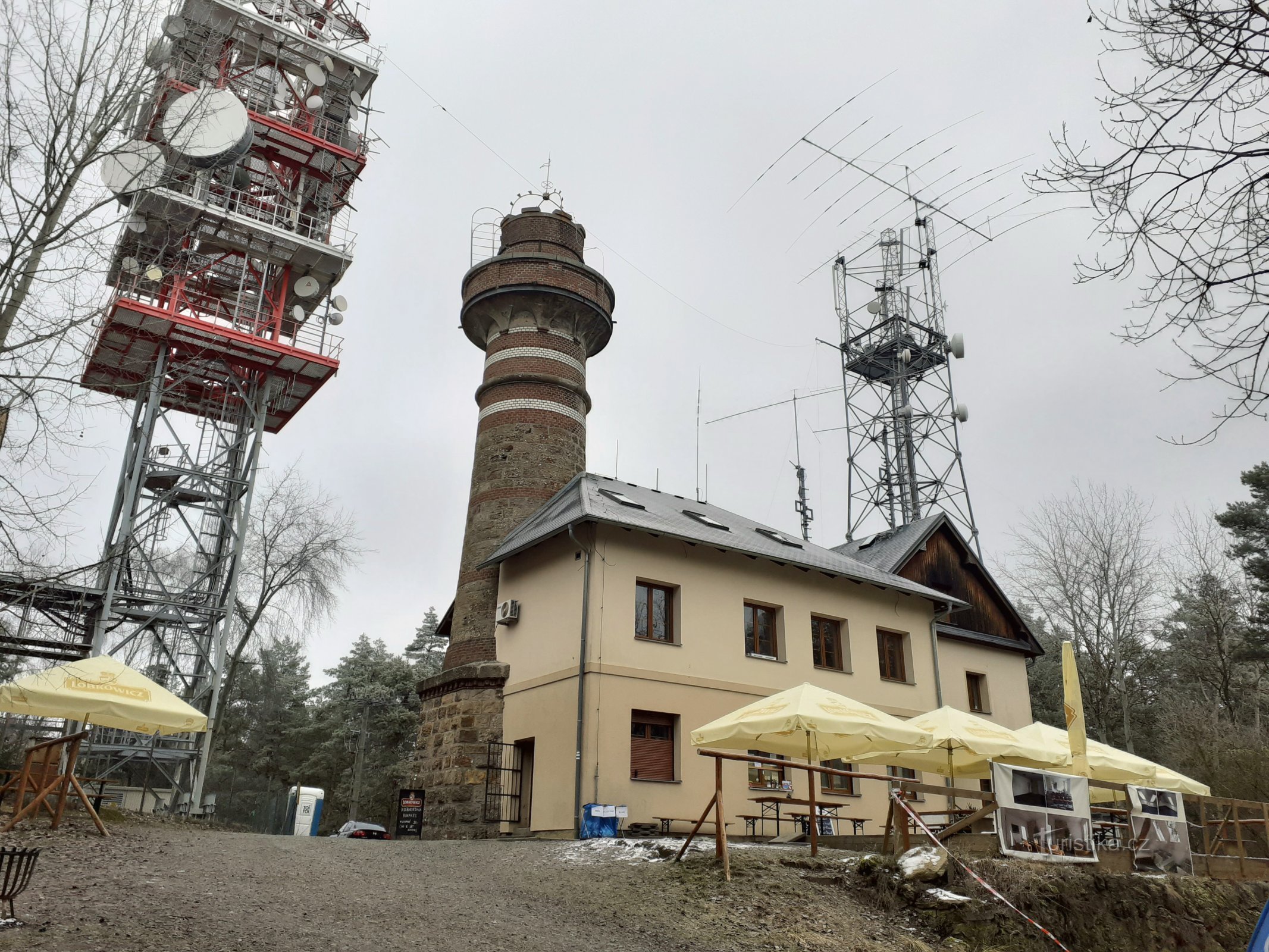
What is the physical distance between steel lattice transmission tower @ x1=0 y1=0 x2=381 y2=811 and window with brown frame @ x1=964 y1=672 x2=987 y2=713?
18706 mm

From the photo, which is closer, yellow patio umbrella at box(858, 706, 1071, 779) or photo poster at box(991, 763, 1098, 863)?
photo poster at box(991, 763, 1098, 863)

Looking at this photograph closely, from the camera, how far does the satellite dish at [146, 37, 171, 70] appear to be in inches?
313

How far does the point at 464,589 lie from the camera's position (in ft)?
70.1

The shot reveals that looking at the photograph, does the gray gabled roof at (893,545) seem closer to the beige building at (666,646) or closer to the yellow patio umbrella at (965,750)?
the beige building at (666,646)

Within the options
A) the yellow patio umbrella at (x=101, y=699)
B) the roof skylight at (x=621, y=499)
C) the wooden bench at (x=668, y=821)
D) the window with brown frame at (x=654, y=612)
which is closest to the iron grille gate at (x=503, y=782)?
the wooden bench at (x=668, y=821)

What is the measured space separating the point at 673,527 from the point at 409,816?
8.01 m

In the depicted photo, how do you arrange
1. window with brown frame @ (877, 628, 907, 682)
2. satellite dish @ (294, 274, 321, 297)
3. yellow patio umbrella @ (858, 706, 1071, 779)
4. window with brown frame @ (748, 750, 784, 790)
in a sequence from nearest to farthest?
yellow patio umbrella @ (858, 706, 1071, 779)
window with brown frame @ (748, 750, 784, 790)
window with brown frame @ (877, 628, 907, 682)
satellite dish @ (294, 274, 321, 297)

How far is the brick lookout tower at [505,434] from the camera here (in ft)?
63.9

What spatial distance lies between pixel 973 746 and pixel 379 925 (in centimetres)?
869

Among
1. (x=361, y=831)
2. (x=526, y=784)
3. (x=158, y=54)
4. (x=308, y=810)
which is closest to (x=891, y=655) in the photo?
(x=526, y=784)

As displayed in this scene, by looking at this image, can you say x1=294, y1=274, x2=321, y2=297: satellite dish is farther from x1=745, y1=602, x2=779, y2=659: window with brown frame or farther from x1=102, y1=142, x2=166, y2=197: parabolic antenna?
x1=102, y1=142, x2=166, y2=197: parabolic antenna

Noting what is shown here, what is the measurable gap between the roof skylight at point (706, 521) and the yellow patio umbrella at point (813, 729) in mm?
7773

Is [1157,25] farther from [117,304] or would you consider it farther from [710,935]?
[117,304]

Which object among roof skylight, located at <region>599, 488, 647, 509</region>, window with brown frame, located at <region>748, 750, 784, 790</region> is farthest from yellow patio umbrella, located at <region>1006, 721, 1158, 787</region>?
roof skylight, located at <region>599, 488, 647, 509</region>
